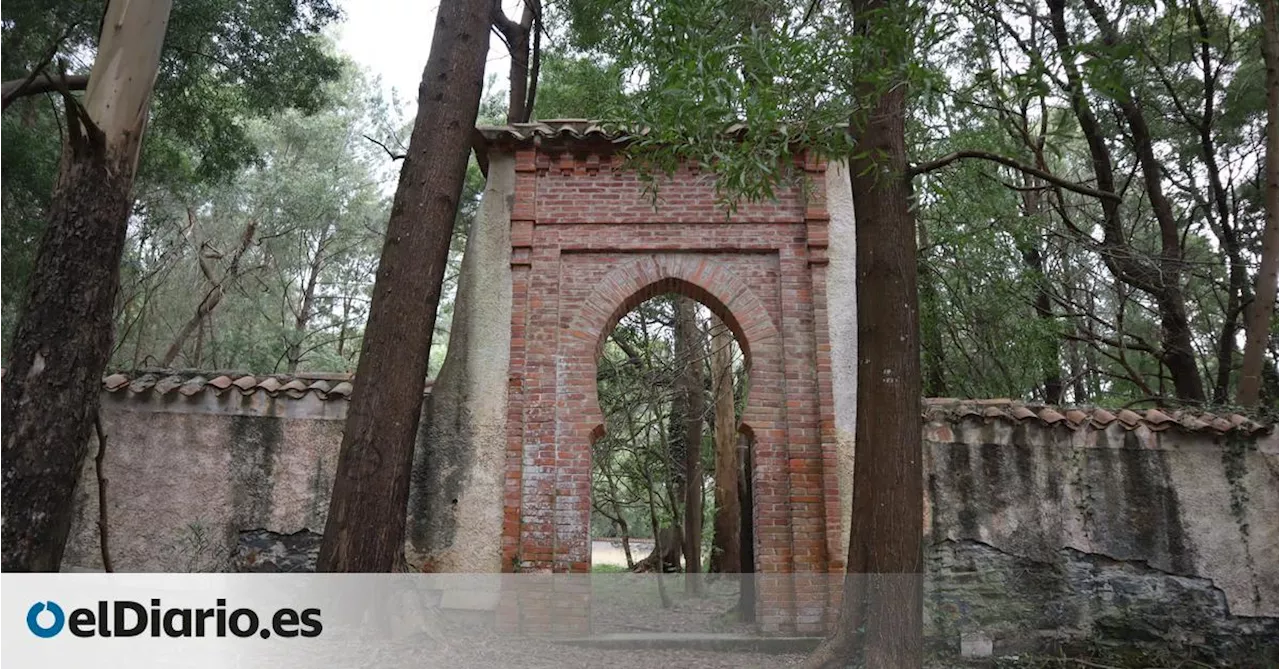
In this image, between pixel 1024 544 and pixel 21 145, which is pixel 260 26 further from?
pixel 1024 544

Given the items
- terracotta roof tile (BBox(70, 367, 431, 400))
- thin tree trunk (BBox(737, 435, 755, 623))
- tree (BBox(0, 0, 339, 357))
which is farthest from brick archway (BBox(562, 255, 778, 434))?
tree (BBox(0, 0, 339, 357))

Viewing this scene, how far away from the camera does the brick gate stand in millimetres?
Answer: 6906

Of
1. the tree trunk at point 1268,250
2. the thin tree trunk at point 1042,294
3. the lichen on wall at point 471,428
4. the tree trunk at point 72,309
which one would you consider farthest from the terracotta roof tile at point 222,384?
the tree trunk at point 1268,250

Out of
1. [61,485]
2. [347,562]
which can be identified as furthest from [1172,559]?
[61,485]

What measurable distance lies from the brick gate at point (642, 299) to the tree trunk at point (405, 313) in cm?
215

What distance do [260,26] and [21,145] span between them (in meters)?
3.01

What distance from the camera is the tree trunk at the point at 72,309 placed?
3.78m

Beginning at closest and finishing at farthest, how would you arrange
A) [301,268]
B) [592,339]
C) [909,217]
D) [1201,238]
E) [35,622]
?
[35,622]
[909,217]
[592,339]
[1201,238]
[301,268]

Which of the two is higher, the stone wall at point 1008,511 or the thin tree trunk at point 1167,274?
the thin tree trunk at point 1167,274

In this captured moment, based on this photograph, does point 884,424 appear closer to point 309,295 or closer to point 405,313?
point 405,313

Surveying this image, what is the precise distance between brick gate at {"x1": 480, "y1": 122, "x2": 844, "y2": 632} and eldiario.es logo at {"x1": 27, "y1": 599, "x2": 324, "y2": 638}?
2.43 m

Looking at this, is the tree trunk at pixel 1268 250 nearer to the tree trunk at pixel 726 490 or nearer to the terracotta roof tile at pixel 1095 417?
the terracotta roof tile at pixel 1095 417

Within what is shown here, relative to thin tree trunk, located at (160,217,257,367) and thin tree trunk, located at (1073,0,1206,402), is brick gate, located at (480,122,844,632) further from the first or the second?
thin tree trunk, located at (160,217,257,367)

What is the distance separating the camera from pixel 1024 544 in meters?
6.70
